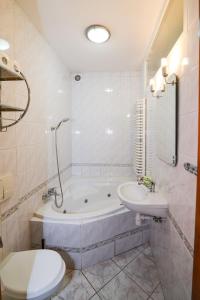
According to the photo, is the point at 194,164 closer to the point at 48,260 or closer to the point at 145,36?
the point at 48,260

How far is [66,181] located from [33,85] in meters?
1.65

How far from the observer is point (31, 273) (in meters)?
1.22

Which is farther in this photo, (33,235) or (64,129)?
(64,129)

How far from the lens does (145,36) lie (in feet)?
6.79

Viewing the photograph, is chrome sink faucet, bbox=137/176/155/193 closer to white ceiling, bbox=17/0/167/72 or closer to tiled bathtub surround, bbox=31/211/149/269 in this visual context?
tiled bathtub surround, bbox=31/211/149/269

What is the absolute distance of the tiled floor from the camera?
5.26ft

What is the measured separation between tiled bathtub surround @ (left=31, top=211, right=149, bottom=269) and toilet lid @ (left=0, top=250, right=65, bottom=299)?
471mm

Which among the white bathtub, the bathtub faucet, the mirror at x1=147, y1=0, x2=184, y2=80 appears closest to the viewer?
the mirror at x1=147, y1=0, x2=184, y2=80

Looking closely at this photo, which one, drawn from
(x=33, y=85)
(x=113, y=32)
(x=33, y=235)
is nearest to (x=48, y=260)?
(x=33, y=235)

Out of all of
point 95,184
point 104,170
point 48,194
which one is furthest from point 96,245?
point 104,170

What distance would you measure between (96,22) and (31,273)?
2.17 m

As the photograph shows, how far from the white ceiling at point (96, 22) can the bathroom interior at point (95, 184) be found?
13 mm

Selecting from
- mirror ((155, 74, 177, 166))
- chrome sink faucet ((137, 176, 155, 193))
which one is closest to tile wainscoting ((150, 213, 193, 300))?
chrome sink faucet ((137, 176, 155, 193))

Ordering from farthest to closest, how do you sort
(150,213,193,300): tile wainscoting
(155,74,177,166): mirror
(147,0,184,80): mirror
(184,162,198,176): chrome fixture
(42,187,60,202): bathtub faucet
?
(42,187,60,202): bathtub faucet < (147,0,184,80): mirror < (155,74,177,166): mirror < (150,213,193,300): tile wainscoting < (184,162,198,176): chrome fixture
